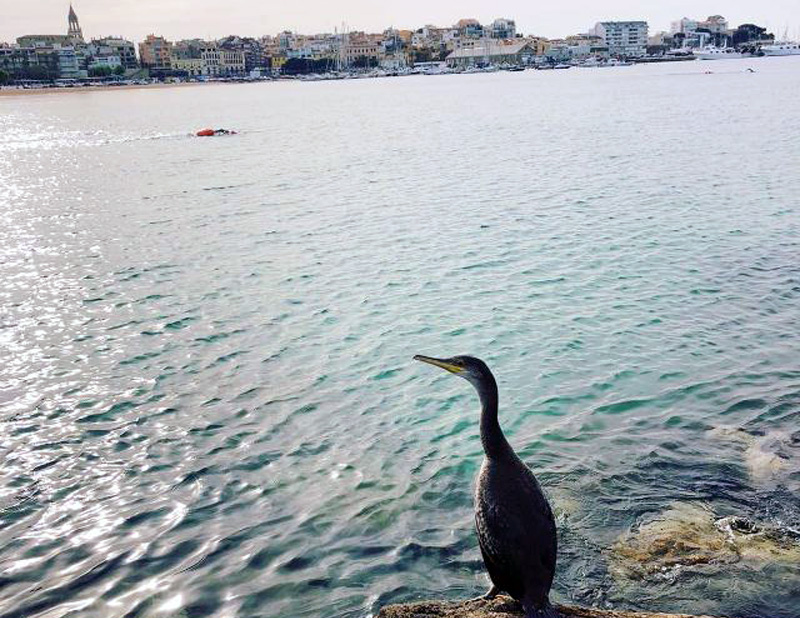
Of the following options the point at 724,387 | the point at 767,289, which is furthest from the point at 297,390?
the point at 767,289

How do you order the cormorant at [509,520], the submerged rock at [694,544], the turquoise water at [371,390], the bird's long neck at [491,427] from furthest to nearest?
the turquoise water at [371,390] < the submerged rock at [694,544] < the bird's long neck at [491,427] < the cormorant at [509,520]

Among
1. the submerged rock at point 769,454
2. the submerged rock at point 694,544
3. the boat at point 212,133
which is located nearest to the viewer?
the submerged rock at point 694,544

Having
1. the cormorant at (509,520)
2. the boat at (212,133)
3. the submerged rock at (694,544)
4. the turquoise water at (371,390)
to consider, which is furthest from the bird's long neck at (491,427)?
the boat at (212,133)

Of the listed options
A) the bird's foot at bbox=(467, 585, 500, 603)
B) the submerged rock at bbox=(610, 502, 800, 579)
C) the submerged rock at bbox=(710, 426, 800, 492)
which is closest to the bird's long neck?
the bird's foot at bbox=(467, 585, 500, 603)

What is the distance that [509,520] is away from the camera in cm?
553

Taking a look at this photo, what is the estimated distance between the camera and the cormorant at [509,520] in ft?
17.5

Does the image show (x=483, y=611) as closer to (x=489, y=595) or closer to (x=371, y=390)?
(x=489, y=595)

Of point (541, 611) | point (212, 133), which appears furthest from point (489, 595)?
point (212, 133)

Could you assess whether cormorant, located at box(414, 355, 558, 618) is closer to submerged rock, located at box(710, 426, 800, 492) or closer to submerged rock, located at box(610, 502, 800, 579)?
submerged rock, located at box(610, 502, 800, 579)

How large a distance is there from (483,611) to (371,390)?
22.9 feet

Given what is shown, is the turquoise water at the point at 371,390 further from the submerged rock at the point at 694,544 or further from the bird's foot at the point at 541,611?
the bird's foot at the point at 541,611

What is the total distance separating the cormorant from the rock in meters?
0.12

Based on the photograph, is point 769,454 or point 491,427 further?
point 769,454

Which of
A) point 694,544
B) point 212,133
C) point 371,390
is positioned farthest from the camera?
point 212,133
